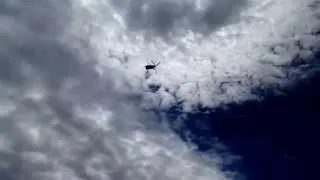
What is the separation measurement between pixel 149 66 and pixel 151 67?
531 millimetres

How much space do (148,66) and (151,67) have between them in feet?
2.47

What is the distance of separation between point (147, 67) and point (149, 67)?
0.48 meters

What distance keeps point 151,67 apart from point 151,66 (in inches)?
9.3

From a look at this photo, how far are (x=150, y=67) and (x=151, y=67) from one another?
25 cm

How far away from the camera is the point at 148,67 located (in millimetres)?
43750

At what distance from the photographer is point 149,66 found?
43.8 metres

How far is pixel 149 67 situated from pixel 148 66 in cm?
35

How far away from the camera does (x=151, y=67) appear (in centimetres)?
4388

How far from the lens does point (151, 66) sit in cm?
4384

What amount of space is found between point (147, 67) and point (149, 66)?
0.53 m

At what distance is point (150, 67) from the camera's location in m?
43.8

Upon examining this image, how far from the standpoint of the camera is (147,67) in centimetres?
4378

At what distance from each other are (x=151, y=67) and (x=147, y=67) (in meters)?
0.95
